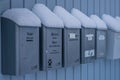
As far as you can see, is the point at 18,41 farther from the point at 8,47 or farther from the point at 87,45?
the point at 87,45

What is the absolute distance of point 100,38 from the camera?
2236mm

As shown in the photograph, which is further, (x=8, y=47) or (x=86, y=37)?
(x=86, y=37)

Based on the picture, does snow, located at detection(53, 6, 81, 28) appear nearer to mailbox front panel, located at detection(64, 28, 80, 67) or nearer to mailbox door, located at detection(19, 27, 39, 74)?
mailbox front panel, located at detection(64, 28, 80, 67)

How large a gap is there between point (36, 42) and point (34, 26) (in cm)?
10

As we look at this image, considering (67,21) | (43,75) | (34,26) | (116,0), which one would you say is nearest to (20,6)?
(34,26)

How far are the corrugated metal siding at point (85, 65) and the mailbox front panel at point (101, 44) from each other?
0.17m

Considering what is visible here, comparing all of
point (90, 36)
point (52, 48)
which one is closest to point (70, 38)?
point (52, 48)

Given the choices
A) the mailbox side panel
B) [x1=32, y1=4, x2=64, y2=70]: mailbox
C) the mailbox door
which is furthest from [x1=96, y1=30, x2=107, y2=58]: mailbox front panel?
the mailbox side panel

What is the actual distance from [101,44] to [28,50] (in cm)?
94

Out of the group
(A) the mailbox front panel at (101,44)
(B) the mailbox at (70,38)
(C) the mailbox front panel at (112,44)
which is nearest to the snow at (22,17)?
(B) the mailbox at (70,38)

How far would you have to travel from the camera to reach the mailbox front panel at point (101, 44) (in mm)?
2189

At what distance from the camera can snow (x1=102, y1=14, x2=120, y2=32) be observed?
2425 mm

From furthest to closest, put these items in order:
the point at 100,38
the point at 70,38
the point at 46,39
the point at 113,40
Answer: the point at 113,40
the point at 100,38
the point at 70,38
the point at 46,39

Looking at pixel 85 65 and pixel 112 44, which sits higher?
pixel 112 44
